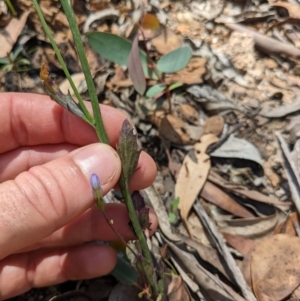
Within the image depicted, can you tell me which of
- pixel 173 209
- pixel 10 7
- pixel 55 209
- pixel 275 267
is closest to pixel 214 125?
pixel 173 209

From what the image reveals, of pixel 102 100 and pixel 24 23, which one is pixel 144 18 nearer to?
pixel 102 100

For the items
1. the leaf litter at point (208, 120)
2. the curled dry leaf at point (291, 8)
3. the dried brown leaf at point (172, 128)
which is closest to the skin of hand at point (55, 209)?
the leaf litter at point (208, 120)

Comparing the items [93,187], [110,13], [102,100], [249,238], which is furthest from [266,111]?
[93,187]

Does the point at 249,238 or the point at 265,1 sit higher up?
the point at 265,1

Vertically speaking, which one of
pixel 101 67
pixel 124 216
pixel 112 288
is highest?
pixel 101 67

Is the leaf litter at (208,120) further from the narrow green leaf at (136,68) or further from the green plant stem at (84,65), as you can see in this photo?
the green plant stem at (84,65)
